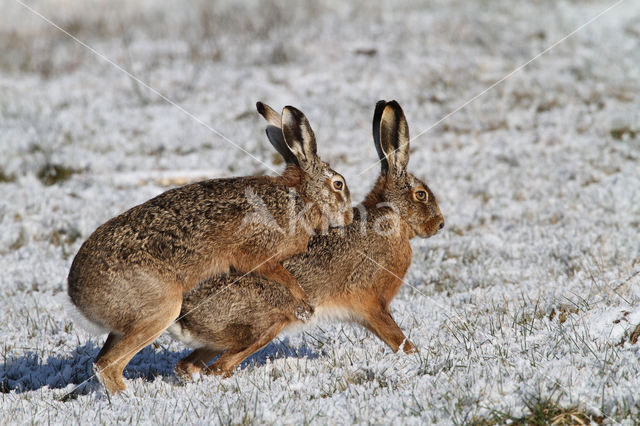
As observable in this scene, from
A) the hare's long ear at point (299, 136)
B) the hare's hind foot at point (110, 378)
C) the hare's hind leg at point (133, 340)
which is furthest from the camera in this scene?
the hare's long ear at point (299, 136)

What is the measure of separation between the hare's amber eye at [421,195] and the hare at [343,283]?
0.01 meters

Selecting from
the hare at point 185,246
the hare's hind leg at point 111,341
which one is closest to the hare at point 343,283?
the hare at point 185,246

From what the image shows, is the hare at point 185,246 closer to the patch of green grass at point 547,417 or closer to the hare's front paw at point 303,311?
the hare's front paw at point 303,311

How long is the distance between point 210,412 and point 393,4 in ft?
64.9

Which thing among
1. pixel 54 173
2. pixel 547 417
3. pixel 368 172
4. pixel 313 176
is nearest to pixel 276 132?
pixel 313 176

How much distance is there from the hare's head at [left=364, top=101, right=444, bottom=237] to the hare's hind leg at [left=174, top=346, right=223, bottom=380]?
7.42 feet

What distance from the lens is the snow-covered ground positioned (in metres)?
4.58

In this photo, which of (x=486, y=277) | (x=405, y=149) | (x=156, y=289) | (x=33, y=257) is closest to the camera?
(x=156, y=289)

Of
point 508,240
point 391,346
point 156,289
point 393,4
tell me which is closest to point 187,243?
point 156,289

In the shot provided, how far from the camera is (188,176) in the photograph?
457 inches

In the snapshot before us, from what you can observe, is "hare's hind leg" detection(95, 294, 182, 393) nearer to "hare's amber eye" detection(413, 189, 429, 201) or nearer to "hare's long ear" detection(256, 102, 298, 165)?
"hare's long ear" detection(256, 102, 298, 165)

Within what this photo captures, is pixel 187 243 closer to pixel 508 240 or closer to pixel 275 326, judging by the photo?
pixel 275 326

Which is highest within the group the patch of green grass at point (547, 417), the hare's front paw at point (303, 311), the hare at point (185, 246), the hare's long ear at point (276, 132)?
the hare's long ear at point (276, 132)

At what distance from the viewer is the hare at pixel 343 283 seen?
548 centimetres
